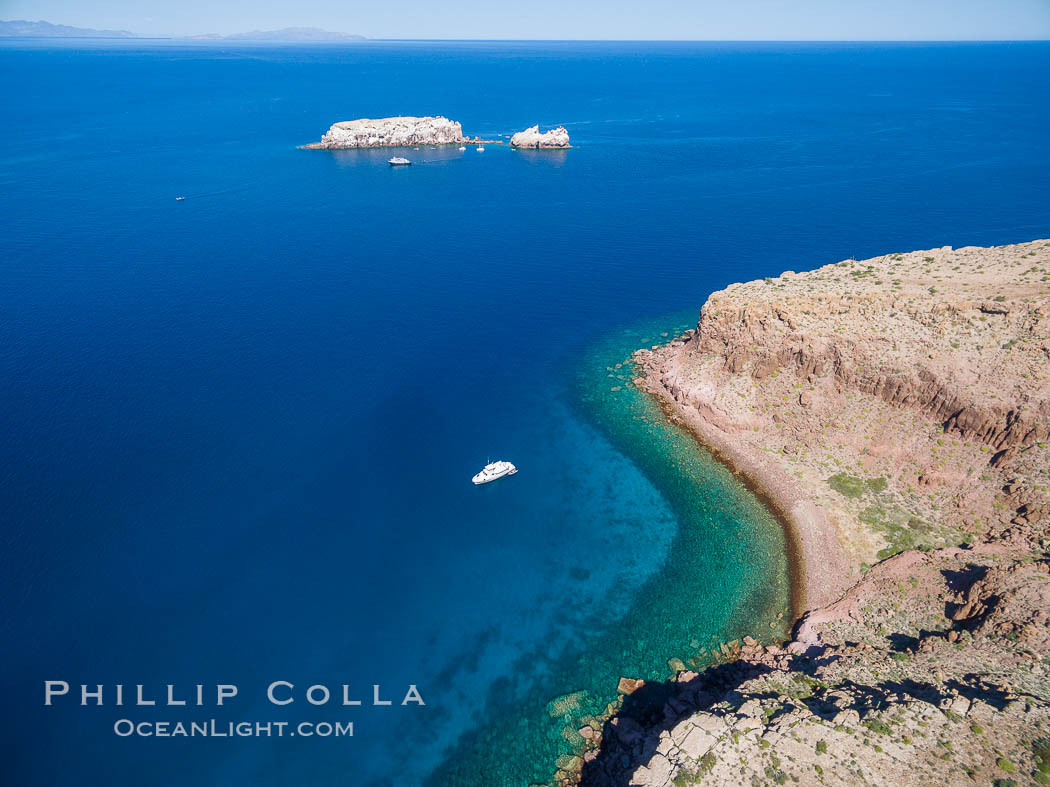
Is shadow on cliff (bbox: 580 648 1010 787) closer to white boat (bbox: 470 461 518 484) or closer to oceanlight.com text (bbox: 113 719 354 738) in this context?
oceanlight.com text (bbox: 113 719 354 738)

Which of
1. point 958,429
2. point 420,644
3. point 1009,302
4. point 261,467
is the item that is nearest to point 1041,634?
point 958,429

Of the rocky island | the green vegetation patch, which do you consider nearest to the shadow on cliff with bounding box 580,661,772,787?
the rocky island

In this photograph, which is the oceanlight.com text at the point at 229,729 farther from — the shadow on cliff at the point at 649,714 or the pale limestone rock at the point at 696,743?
the pale limestone rock at the point at 696,743

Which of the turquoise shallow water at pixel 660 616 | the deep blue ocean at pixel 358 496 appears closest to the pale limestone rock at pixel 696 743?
the turquoise shallow water at pixel 660 616

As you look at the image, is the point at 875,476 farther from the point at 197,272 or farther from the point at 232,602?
the point at 197,272

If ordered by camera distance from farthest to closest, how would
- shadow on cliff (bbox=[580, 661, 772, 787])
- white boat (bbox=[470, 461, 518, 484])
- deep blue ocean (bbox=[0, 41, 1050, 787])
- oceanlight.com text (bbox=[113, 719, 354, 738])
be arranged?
white boat (bbox=[470, 461, 518, 484]), deep blue ocean (bbox=[0, 41, 1050, 787]), oceanlight.com text (bbox=[113, 719, 354, 738]), shadow on cliff (bbox=[580, 661, 772, 787])

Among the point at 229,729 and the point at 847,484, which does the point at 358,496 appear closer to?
the point at 229,729

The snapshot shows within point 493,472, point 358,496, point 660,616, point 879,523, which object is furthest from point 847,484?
point 358,496
